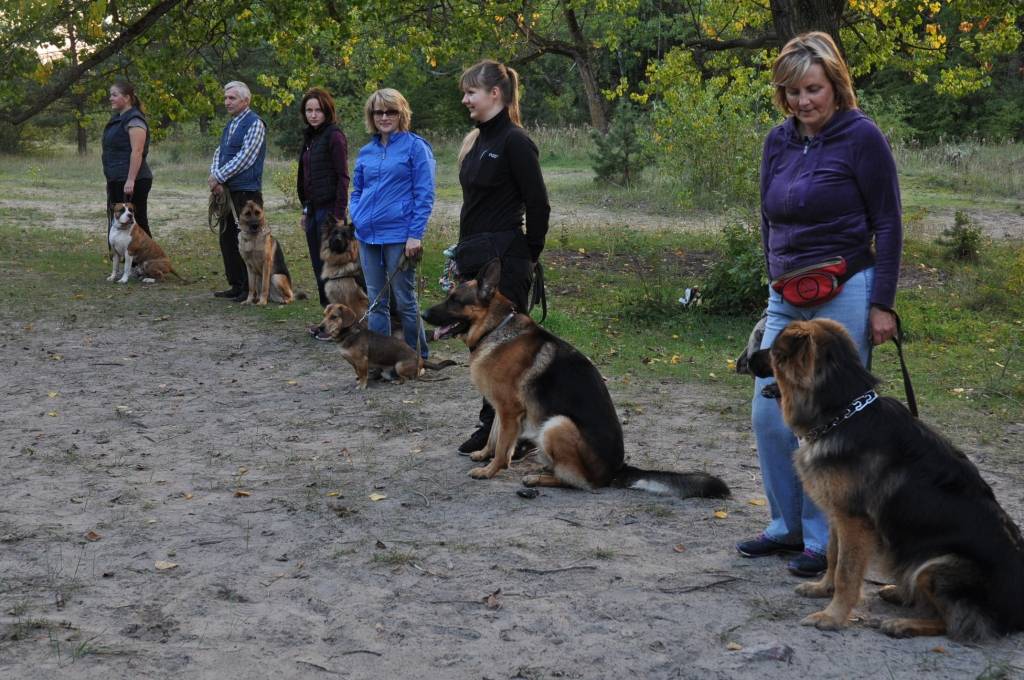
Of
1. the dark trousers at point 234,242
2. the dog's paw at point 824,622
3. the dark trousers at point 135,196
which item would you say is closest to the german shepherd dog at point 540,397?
the dog's paw at point 824,622

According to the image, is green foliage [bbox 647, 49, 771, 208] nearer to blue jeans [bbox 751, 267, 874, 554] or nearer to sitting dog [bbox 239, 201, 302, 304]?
sitting dog [bbox 239, 201, 302, 304]

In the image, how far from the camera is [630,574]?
448cm

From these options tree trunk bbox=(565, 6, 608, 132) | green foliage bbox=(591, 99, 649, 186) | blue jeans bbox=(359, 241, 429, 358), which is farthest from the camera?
tree trunk bbox=(565, 6, 608, 132)

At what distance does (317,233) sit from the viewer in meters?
10.3

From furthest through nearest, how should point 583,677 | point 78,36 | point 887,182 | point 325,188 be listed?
point 78,36 → point 325,188 → point 887,182 → point 583,677

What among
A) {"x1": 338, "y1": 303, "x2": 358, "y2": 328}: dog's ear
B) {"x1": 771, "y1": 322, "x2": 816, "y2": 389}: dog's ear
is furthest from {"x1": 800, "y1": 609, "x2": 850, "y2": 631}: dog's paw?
{"x1": 338, "y1": 303, "x2": 358, "y2": 328}: dog's ear

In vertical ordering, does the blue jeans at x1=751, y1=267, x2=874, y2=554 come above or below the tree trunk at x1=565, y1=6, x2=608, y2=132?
below

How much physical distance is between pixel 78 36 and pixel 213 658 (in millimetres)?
10953

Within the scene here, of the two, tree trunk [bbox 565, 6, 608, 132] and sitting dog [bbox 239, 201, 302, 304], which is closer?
Result: sitting dog [bbox 239, 201, 302, 304]

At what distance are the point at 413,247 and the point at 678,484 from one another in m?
3.31

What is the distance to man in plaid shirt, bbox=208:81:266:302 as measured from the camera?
10.9 metres

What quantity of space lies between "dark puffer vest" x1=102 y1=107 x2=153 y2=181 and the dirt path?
5.35 meters

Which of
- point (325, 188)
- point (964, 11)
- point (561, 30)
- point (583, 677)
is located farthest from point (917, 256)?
point (561, 30)

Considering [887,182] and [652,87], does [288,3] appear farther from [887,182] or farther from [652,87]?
[887,182]
